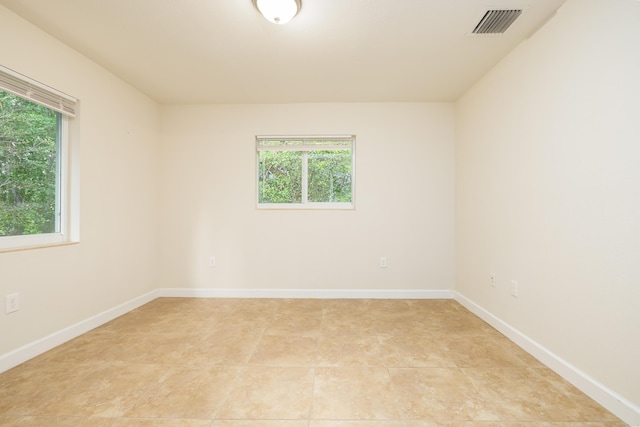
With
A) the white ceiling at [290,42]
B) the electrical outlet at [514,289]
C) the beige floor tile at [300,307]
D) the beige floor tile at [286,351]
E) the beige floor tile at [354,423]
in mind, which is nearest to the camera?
the beige floor tile at [354,423]

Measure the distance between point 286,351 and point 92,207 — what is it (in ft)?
7.23

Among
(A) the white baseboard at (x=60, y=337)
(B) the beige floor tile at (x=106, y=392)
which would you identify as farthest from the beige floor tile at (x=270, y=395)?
(A) the white baseboard at (x=60, y=337)

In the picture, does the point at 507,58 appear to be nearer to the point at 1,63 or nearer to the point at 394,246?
the point at 394,246

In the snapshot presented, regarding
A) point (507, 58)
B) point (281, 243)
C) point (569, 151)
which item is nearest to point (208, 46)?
point (281, 243)

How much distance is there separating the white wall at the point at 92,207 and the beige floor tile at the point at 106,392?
2.28 feet

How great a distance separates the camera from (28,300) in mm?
2010

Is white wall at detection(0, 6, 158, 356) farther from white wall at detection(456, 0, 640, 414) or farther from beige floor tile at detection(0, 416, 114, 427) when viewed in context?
white wall at detection(456, 0, 640, 414)

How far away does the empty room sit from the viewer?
5.06 feet

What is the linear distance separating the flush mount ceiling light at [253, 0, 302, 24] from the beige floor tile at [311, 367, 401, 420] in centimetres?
235

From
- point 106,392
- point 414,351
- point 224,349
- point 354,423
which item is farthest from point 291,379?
point 106,392

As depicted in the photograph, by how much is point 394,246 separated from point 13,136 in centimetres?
362

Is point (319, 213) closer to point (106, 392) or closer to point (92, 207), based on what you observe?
point (92, 207)

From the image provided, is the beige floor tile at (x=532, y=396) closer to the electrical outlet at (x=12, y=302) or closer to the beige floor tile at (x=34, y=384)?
the beige floor tile at (x=34, y=384)

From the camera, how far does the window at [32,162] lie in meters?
1.98
